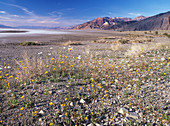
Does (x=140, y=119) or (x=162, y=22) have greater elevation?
(x=162, y=22)

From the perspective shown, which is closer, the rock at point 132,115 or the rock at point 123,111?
the rock at point 132,115

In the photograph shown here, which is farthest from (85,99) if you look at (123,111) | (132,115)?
(132,115)

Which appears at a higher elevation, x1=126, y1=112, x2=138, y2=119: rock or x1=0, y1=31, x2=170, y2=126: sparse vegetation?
x1=0, y1=31, x2=170, y2=126: sparse vegetation

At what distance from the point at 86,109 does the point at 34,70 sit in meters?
2.71

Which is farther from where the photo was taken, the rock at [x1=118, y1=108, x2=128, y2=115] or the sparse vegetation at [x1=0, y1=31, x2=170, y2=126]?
the rock at [x1=118, y1=108, x2=128, y2=115]

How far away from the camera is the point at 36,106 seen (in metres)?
2.92

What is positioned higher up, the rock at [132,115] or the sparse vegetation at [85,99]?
the sparse vegetation at [85,99]

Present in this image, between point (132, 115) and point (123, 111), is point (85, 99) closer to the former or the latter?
point (123, 111)

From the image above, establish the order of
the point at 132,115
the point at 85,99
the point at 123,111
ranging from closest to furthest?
1. the point at 132,115
2. the point at 123,111
3. the point at 85,99

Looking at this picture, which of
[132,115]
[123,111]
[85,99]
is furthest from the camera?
[85,99]

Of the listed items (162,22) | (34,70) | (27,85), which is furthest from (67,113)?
(162,22)

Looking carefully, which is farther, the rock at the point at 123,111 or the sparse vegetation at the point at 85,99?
the rock at the point at 123,111

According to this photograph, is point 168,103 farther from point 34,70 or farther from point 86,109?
point 34,70

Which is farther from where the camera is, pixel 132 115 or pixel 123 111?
pixel 123 111
